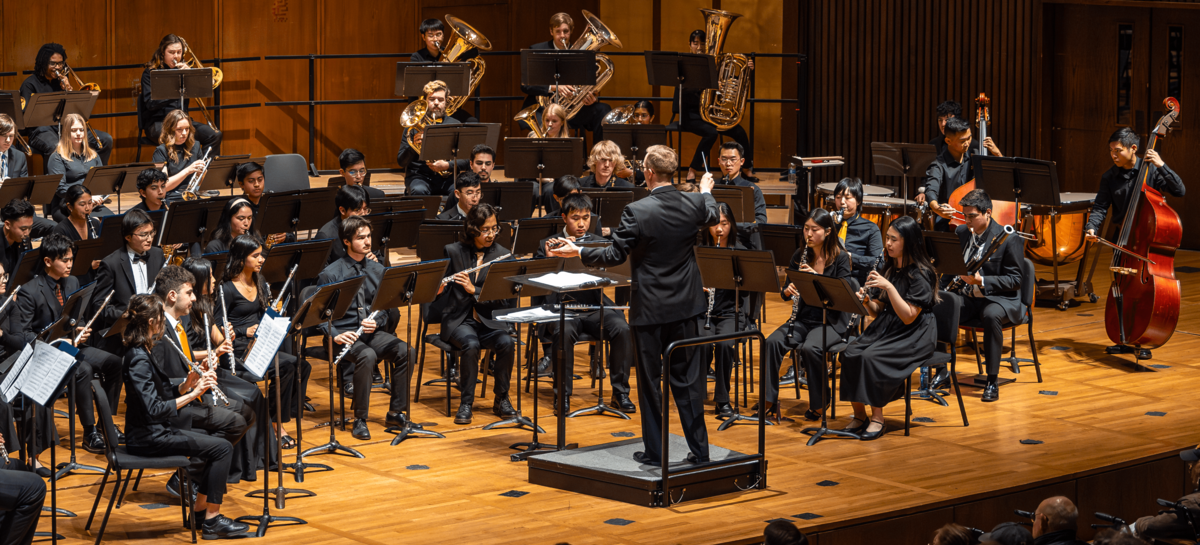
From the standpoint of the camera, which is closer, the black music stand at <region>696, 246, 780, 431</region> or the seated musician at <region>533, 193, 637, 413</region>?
the black music stand at <region>696, 246, 780, 431</region>

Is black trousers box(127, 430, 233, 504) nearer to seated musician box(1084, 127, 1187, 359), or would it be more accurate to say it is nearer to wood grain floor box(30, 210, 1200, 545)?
wood grain floor box(30, 210, 1200, 545)

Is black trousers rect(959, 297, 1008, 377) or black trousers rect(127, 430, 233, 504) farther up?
black trousers rect(959, 297, 1008, 377)

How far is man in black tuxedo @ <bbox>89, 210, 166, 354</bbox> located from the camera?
260 inches

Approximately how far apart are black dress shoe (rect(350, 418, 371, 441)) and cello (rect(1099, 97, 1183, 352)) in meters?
4.10

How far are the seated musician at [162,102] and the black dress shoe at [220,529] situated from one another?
185 inches

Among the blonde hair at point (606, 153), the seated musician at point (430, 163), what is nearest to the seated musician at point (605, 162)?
the blonde hair at point (606, 153)

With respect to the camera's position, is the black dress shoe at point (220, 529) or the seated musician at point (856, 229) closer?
the black dress shoe at point (220, 529)

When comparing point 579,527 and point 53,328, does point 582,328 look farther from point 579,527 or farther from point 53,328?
point 53,328

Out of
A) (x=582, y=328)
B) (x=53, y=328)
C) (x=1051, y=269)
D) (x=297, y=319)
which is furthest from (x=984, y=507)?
(x=1051, y=269)

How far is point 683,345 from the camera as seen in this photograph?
5.40 meters

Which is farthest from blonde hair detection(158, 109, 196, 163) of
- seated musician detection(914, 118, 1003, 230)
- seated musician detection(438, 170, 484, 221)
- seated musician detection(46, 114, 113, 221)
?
seated musician detection(914, 118, 1003, 230)

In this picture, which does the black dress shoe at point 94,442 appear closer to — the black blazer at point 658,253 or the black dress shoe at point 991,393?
the black blazer at point 658,253

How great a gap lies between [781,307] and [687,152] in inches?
156

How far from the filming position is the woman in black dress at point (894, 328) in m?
6.51
